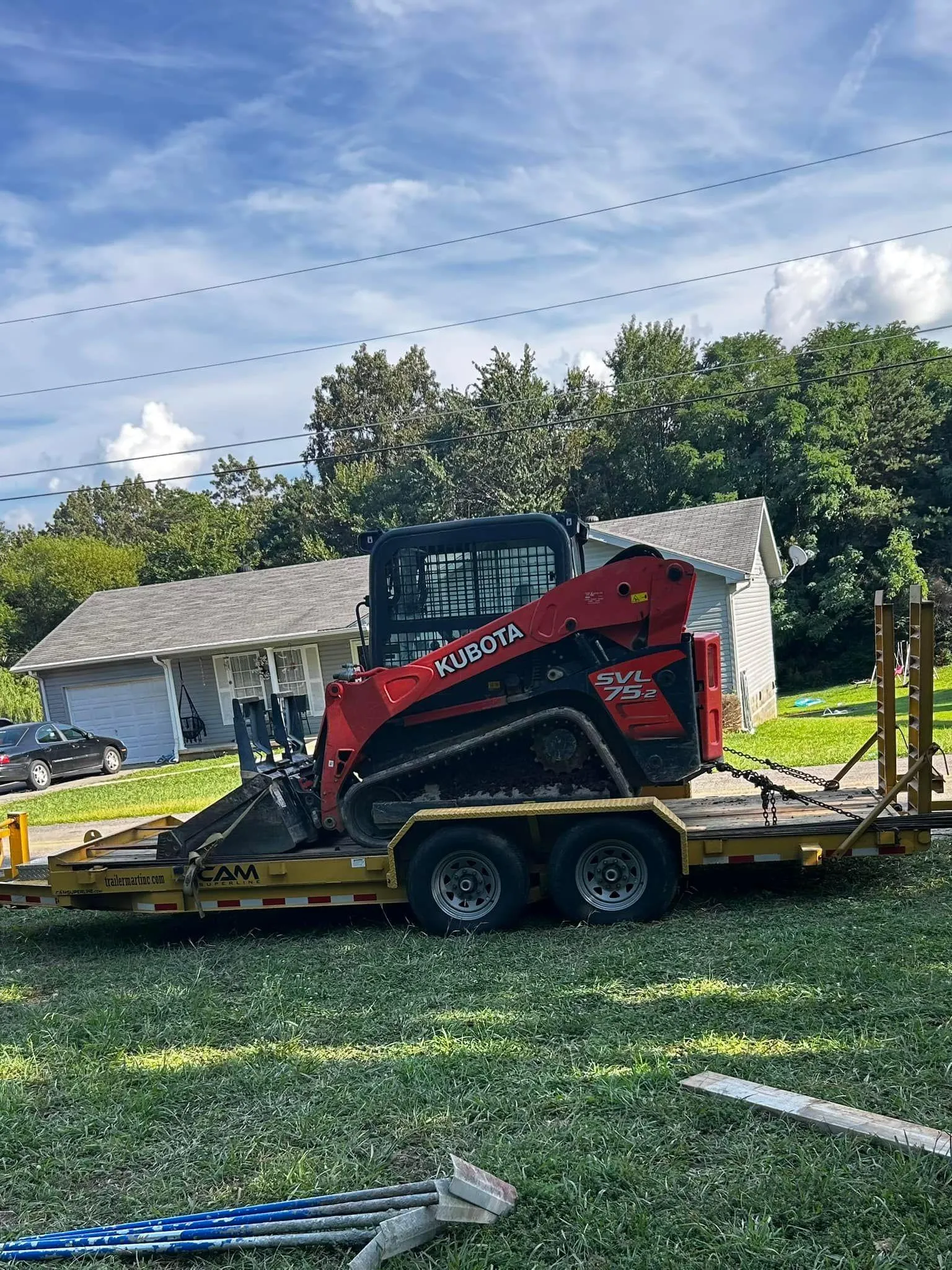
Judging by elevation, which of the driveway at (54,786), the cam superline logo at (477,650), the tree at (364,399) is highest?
the tree at (364,399)

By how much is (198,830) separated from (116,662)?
1885 centimetres

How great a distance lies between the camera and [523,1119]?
4.19 m

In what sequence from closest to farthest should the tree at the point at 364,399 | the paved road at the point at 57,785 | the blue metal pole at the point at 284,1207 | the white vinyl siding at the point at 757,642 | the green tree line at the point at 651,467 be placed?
the blue metal pole at the point at 284,1207, the paved road at the point at 57,785, the white vinyl siding at the point at 757,642, the green tree line at the point at 651,467, the tree at the point at 364,399

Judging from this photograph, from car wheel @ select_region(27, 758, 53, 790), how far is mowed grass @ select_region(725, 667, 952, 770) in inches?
540

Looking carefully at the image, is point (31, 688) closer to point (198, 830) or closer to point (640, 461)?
point (640, 461)

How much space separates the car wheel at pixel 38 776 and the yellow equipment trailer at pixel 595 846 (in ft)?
46.8

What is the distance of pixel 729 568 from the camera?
64.5 ft

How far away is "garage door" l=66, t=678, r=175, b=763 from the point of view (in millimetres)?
25125

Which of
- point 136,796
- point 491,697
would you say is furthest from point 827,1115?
point 136,796

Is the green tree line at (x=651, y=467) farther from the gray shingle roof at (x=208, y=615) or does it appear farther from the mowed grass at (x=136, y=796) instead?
the mowed grass at (x=136, y=796)

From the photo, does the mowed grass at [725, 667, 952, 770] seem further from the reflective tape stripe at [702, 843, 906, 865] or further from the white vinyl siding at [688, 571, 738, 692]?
the reflective tape stripe at [702, 843, 906, 865]

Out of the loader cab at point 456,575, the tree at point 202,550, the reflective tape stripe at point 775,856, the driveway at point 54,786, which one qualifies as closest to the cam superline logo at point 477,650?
the loader cab at point 456,575

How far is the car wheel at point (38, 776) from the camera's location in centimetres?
2100

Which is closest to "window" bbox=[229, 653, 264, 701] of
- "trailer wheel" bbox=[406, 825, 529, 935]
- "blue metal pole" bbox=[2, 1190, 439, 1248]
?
"trailer wheel" bbox=[406, 825, 529, 935]
